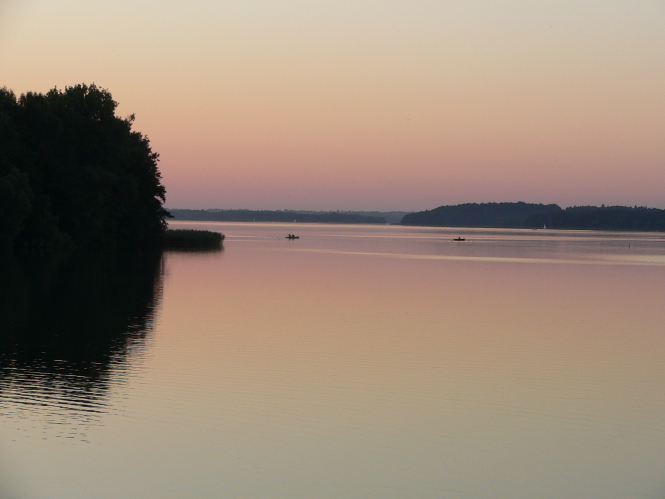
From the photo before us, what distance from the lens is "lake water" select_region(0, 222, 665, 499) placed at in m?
14.3

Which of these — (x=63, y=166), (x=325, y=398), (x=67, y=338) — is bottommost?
(x=67, y=338)

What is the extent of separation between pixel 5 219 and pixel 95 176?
40.8 feet

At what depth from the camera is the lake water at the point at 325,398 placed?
14.3 m

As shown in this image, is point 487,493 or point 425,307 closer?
point 487,493

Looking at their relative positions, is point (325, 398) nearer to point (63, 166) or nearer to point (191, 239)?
point (63, 166)

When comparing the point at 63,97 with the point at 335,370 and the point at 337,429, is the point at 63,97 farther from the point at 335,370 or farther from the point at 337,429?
the point at 337,429

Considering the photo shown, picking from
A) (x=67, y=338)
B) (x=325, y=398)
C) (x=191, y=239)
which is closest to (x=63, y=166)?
(x=191, y=239)

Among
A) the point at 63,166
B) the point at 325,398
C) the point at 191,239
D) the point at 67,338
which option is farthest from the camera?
the point at 191,239

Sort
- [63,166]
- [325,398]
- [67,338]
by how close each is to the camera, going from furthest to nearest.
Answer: [63,166] < [67,338] < [325,398]

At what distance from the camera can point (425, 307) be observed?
39.4 metres

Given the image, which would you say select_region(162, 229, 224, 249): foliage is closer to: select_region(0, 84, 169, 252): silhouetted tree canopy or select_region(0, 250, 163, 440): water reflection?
select_region(0, 84, 169, 252): silhouetted tree canopy

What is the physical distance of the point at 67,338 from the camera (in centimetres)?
2752

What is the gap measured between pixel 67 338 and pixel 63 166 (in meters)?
56.9

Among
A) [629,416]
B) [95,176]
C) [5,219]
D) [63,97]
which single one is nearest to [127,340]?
[629,416]
